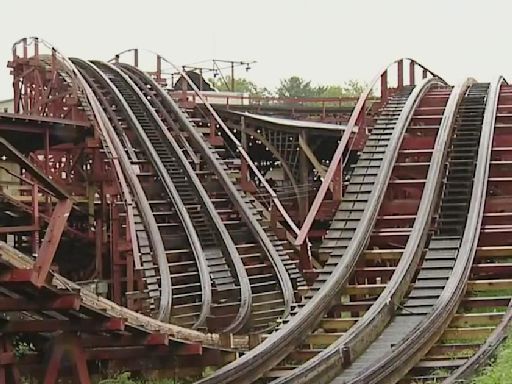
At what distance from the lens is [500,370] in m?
6.38

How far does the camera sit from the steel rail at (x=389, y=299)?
7.65 meters

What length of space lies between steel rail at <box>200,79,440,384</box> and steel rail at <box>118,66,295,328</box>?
1.31 metres

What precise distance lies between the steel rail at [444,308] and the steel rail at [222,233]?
125 inches

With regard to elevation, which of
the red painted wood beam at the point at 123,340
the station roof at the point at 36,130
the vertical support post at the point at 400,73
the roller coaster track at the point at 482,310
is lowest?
the red painted wood beam at the point at 123,340

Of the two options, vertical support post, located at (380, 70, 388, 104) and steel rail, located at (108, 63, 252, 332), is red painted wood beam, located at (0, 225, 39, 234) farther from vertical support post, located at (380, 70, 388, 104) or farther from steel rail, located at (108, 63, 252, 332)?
vertical support post, located at (380, 70, 388, 104)

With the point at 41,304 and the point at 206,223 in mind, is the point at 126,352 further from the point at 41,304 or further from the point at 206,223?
the point at 206,223

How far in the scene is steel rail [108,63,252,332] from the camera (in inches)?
478

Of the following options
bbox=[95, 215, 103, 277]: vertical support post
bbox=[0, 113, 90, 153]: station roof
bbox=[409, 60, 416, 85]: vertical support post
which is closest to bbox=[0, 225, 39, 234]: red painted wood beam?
bbox=[0, 113, 90, 153]: station roof

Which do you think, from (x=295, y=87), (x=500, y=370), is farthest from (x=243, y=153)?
(x=295, y=87)

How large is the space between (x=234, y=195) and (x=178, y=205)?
110cm

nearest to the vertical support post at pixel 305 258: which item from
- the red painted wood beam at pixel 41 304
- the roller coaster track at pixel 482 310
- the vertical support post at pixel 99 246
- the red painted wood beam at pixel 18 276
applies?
the roller coaster track at pixel 482 310

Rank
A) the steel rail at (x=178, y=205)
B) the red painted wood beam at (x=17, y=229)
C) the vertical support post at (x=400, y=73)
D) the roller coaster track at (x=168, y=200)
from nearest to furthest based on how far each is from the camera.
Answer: the red painted wood beam at (x=17, y=229) < the steel rail at (x=178, y=205) < the roller coaster track at (x=168, y=200) < the vertical support post at (x=400, y=73)

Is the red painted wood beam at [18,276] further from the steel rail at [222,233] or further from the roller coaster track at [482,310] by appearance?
the steel rail at [222,233]

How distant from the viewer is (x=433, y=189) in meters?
11.6
